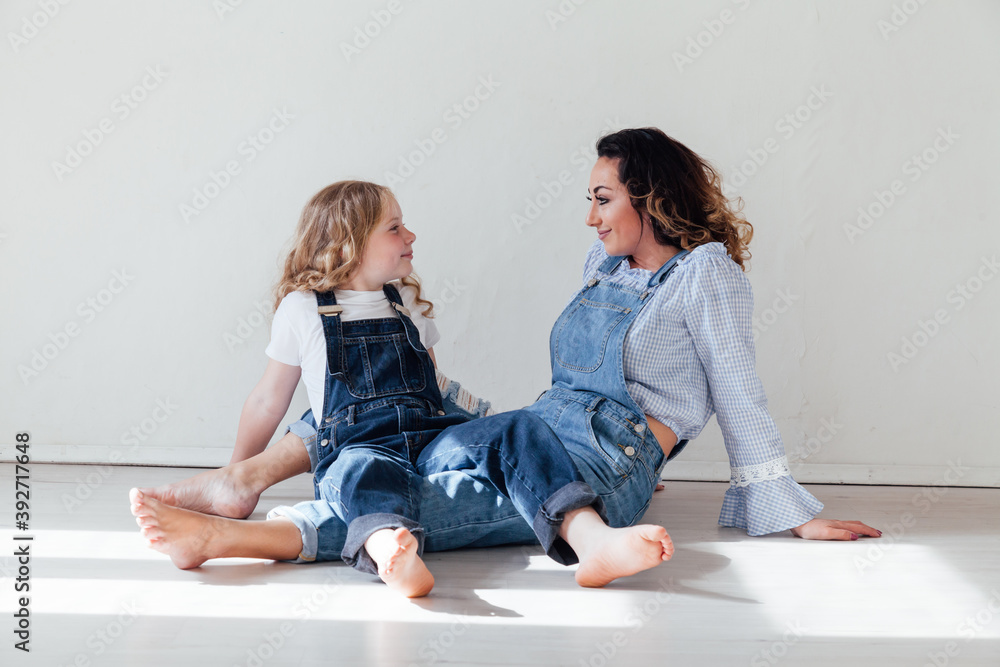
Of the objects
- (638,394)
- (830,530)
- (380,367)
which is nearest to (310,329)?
(380,367)

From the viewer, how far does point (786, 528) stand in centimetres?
148

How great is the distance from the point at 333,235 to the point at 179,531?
692 mm

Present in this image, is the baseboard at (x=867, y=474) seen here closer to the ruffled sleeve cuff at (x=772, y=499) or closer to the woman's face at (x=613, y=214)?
the ruffled sleeve cuff at (x=772, y=499)

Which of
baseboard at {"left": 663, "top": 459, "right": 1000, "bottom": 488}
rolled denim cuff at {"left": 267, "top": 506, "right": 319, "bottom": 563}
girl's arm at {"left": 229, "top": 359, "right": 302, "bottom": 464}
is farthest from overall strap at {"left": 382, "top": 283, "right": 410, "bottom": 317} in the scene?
baseboard at {"left": 663, "top": 459, "right": 1000, "bottom": 488}

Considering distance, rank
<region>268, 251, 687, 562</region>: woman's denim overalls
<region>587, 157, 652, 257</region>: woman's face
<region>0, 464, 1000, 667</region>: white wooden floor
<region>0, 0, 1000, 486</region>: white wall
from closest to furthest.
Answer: <region>0, 464, 1000, 667</region>: white wooden floor < <region>268, 251, 687, 562</region>: woman's denim overalls < <region>587, 157, 652, 257</region>: woman's face < <region>0, 0, 1000, 486</region>: white wall

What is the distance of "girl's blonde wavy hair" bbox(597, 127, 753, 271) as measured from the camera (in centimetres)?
156

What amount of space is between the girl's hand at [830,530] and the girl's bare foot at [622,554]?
1.58 feet

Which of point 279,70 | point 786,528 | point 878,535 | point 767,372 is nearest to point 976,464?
point 767,372

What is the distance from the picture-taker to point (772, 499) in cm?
149

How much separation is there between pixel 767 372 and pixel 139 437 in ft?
5.68

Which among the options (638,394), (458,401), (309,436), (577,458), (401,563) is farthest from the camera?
(458,401)

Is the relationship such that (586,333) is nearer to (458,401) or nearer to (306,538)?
(458,401)

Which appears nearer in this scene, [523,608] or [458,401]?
[523,608]

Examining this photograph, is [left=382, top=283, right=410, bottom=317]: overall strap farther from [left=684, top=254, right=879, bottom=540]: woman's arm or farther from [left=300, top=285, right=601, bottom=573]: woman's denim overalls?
[left=684, top=254, right=879, bottom=540]: woman's arm
